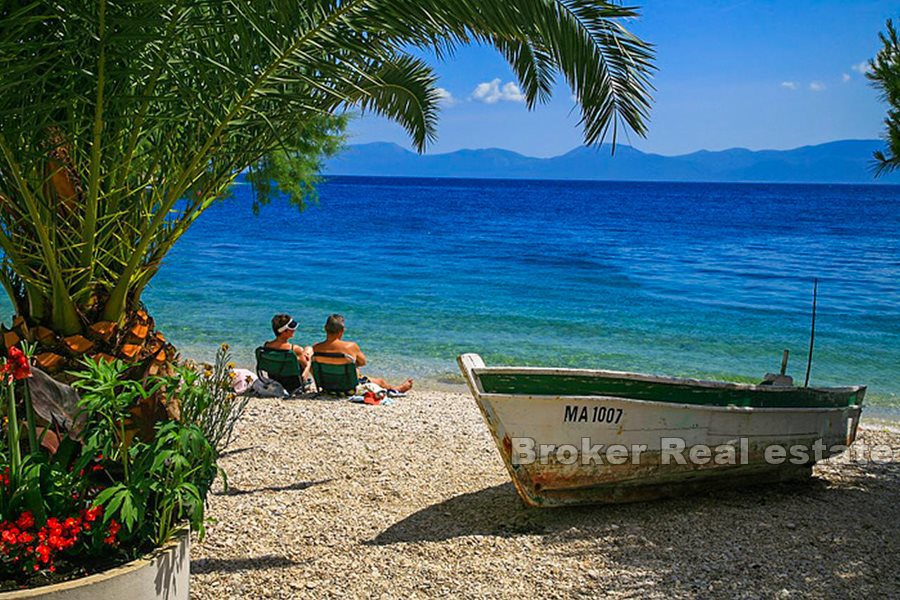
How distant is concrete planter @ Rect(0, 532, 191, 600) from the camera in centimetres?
320

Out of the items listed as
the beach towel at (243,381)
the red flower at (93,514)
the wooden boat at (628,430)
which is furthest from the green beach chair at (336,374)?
the red flower at (93,514)

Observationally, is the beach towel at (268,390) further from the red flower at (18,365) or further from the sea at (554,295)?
the red flower at (18,365)

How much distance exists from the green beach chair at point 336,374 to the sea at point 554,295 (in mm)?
2825

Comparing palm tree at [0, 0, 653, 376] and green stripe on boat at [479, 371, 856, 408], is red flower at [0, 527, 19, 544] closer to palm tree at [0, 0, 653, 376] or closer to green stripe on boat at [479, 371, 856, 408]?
palm tree at [0, 0, 653, 376]

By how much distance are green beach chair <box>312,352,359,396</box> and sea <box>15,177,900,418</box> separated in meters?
2.82

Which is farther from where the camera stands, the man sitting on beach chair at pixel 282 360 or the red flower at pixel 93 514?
the man sitting on beach chair at pixel 282 360

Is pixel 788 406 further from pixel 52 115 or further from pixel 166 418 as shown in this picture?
pixel 52 115

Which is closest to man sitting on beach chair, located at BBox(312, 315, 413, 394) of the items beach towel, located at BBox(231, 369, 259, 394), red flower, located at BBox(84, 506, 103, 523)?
beach towel, located at BBox(231, 369, 259, 394)

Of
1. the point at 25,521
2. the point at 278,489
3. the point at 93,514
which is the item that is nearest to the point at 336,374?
the point at 278,489

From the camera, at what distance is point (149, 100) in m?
4.11

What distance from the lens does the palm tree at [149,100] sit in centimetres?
399

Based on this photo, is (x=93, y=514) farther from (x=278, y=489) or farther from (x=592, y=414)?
(x=592, y=414)

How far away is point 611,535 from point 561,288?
19.0 metres

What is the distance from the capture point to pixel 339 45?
14.0 feet
